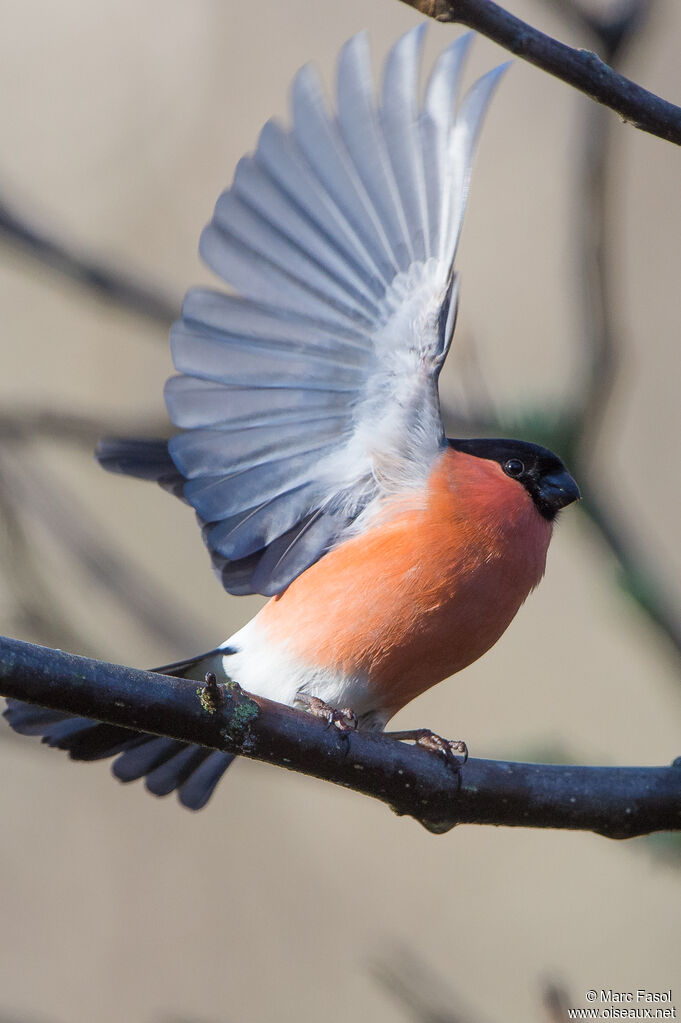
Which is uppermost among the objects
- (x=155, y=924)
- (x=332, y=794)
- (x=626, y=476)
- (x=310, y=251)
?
(x=310, y=251)

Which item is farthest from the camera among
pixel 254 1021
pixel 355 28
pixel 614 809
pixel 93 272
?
pixel 355 28

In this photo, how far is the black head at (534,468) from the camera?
8.09 feet

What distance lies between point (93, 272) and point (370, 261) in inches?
20.6

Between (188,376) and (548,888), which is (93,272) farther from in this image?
(548,888)

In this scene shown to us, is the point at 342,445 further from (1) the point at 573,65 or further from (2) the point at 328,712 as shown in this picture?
(1) the point at 573,65

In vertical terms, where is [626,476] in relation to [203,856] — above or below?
→ above

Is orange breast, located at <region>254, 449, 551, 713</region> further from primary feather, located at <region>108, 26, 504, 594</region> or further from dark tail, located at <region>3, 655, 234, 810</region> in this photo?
dark tail, located at <region>3, 655, 234, 810</region>

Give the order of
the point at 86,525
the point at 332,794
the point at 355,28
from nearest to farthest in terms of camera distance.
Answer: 1. the point at 86,525
2. the point at 332,794
3. the point at 355,28

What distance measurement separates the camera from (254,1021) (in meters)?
3.91

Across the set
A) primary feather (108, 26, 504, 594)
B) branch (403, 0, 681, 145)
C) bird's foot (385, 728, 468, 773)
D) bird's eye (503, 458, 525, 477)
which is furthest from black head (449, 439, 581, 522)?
branch (403, 0, 681, 145)

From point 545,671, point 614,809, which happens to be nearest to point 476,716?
point 545,671

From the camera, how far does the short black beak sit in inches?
95.7

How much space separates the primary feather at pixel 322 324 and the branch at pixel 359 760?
668 millimetres

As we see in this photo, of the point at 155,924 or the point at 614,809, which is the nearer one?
the point at 614,809
